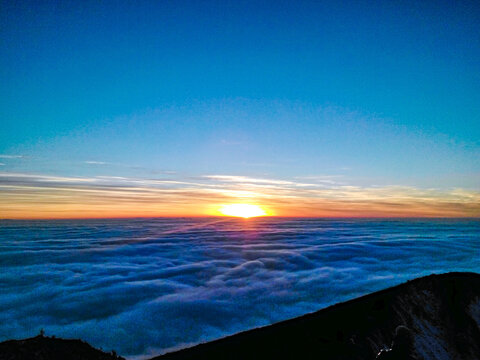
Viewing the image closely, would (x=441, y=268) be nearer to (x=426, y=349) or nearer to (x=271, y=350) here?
(x=426, y=349)

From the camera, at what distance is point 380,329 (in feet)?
13.2

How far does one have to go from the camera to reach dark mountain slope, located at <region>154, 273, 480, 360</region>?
138 inches

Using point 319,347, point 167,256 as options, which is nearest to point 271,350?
point 319,347

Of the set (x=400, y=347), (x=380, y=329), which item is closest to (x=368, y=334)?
(x=380, y=329)

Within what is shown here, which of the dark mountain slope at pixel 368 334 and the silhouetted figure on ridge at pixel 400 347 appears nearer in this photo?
the dark mountain slope at pixel 368 334

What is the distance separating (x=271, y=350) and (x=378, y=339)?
1.55 metres

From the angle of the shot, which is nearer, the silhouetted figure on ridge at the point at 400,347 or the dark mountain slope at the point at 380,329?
the dark mountain slope at the point at 380,329

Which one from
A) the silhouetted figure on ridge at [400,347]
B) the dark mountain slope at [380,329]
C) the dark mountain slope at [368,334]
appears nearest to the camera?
the dark mountain slope at [368,334]

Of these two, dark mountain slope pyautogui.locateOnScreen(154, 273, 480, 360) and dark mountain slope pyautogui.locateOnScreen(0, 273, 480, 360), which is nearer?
dark mountain slope pyautogui.locateOnScreen(0, 273, 480, 360)

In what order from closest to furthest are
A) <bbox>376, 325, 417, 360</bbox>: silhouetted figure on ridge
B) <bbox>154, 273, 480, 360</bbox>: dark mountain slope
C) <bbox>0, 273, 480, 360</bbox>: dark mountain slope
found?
<bbox>0, 273, 480, 360</bbox>: dark mountain slope < <bbox>154, 273, 480, 360</bbox>: dark mountain slope < <bbox>376, 325, 417, 360</bbox>: silhouetted figure on ridge

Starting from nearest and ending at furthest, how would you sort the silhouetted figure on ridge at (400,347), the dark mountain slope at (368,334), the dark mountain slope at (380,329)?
1. the dark mountain slope at (368,334)
2. the dark mountain slope at (380,329)
3. the silhouetted figure on ridge at (400,347)

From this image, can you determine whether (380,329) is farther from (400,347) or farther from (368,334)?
(400,347)

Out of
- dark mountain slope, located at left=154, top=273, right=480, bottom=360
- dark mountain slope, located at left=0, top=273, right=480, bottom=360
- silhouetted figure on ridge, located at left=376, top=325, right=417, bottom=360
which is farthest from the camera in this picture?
silhouetted figure on ridge, located at left=376, top=325, right=417, bottom=360

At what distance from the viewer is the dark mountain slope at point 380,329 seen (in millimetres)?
3516
